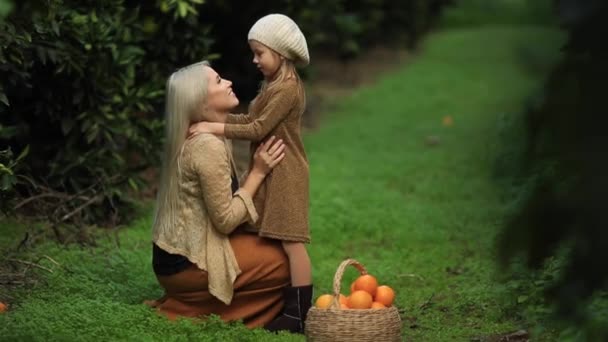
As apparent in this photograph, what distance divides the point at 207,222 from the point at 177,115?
0.56 m

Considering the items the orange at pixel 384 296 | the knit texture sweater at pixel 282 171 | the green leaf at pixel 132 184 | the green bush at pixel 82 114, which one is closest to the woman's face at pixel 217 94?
the knit texture sweater at pixel 282 171

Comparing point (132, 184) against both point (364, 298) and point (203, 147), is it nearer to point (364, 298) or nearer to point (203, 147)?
point (203, 147)

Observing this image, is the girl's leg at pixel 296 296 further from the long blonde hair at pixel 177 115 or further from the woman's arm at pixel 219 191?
the long blonde hair at pixel 177 115

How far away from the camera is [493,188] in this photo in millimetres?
9945

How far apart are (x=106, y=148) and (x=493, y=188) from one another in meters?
3.55

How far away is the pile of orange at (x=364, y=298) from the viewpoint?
543 cm

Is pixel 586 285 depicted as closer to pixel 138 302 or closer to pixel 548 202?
pixel 548 202

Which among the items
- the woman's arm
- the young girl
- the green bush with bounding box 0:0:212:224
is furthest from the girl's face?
the green bush with bounding box 0:0:212:224

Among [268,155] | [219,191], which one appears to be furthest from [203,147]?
[268,155]

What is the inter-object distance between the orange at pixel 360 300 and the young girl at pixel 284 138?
0.48 m

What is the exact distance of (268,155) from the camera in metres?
5.91

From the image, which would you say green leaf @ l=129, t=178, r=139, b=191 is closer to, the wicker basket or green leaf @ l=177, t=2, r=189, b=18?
green leaf @ l=177, t=2, r=189, b=18

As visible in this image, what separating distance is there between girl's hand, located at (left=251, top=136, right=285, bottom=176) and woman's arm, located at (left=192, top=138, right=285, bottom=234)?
0.49 ft

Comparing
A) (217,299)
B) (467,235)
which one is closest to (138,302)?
(217,299)
